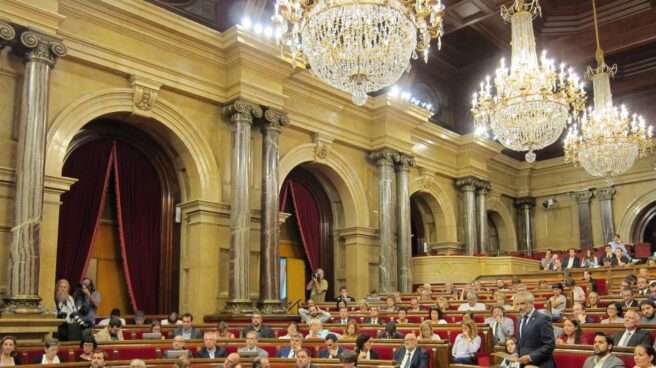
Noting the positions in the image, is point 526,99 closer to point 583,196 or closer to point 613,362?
point 613,362

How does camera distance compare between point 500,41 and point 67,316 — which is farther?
point 500,41

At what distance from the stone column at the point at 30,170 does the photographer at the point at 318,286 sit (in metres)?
5.91

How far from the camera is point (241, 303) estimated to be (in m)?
10.7

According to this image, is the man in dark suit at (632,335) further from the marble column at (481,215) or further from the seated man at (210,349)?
the marble column at (481,215)

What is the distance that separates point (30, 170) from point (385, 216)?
7.91m

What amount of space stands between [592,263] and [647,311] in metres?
7.54

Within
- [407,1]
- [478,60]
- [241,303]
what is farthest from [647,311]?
[478,60]

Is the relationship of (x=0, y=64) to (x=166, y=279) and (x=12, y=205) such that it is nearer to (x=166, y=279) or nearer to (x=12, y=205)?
(x=12, y=205)

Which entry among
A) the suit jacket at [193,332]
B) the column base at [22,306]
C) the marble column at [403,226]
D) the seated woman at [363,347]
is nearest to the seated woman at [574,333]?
the seated woman at [363,347]

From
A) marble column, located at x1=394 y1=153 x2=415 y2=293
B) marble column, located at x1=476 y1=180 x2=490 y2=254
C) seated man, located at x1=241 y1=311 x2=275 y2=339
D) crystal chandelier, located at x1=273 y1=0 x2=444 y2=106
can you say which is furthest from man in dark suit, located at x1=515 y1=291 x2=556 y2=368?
marble column, located at x1=476 y1=180 x2=490 y2=254

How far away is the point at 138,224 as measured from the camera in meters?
11.2

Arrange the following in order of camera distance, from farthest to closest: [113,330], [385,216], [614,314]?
[385,216] < [113,330] < [614,314]

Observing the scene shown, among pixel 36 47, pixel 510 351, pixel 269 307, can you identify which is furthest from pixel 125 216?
pixel 510 351

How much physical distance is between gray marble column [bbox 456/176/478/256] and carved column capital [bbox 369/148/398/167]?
3.88m
